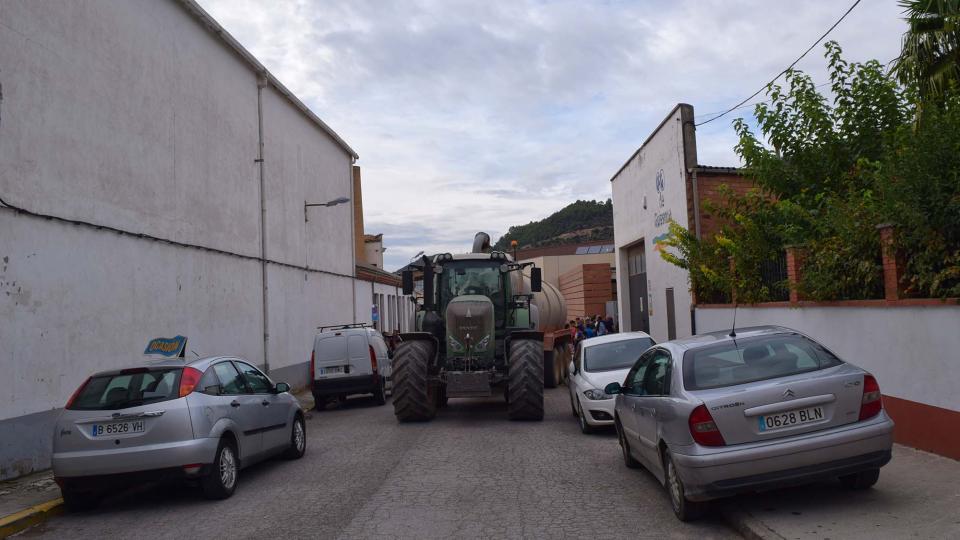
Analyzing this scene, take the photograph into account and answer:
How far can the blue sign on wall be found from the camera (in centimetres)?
1050

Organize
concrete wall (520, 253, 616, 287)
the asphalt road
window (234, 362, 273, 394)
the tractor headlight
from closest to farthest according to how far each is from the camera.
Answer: the asphalt road, window (234, 362, 273, 394), the tractor headlight, concrete wall (520, 253, 616, 287)

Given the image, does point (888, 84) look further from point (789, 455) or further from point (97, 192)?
point (97, 192)

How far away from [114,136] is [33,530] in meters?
7.26

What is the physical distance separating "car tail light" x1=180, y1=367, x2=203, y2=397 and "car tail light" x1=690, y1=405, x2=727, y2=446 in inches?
201

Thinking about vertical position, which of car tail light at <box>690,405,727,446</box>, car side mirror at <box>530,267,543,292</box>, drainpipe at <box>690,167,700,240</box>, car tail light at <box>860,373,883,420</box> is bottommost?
car tail light at <box>690,405,727,446</box>

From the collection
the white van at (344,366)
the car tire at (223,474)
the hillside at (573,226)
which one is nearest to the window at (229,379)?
the car tire at (223,474)

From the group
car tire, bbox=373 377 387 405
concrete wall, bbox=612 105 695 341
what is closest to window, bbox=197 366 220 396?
car tire, bbox=373 377 387 405

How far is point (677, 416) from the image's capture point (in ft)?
21.8

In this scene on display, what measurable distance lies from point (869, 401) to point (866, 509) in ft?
2.80

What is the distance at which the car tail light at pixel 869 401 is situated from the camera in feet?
21.0

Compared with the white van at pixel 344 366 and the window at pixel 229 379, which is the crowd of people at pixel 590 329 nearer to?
the white van at pixel 344 366

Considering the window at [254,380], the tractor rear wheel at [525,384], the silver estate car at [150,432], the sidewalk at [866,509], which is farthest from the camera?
the tractor rear wheel at [525,384]

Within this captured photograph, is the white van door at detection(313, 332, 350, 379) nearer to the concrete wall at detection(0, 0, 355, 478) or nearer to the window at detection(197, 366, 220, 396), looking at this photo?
the concrete wall at detection(0, 0, 355, 478)

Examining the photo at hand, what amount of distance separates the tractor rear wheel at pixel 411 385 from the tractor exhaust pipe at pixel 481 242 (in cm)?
563
